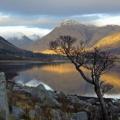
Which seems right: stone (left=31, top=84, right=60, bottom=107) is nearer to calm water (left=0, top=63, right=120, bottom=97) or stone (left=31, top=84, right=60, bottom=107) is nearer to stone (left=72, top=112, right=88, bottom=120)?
stone (left=72, top=112, right=88, bottom=120)

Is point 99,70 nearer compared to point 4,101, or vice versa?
point 4,101

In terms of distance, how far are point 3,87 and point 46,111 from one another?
22.1 ft

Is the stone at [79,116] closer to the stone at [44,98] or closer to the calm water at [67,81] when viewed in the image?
the stone at [44,98]

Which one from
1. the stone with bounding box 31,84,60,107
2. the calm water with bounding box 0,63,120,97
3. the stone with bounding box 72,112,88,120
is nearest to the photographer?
the stone with bounding box 72,112,88,120

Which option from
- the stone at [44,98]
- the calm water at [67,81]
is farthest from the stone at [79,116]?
the calm water at [67,81]

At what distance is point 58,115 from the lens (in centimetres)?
1780

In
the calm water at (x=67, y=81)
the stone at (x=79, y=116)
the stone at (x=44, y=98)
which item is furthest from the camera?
the calm water at (x=67, y=81)

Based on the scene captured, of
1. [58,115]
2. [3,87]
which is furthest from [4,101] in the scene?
[58,115]

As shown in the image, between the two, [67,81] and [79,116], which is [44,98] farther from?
[67,81]

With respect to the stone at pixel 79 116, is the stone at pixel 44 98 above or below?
above

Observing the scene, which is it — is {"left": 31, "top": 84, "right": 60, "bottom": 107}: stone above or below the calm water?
above

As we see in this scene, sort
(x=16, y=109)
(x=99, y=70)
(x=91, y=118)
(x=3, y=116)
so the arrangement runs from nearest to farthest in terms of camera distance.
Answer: (x=3, y=116), (x=16, y=109), (x=91, y=118), (x=99, y=70)

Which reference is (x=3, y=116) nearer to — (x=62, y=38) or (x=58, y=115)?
(x=58, y=115)

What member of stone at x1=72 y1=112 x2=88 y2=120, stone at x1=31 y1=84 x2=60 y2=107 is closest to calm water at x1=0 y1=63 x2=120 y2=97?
stone at x1=31 y1=84 x2=60 y2=107
